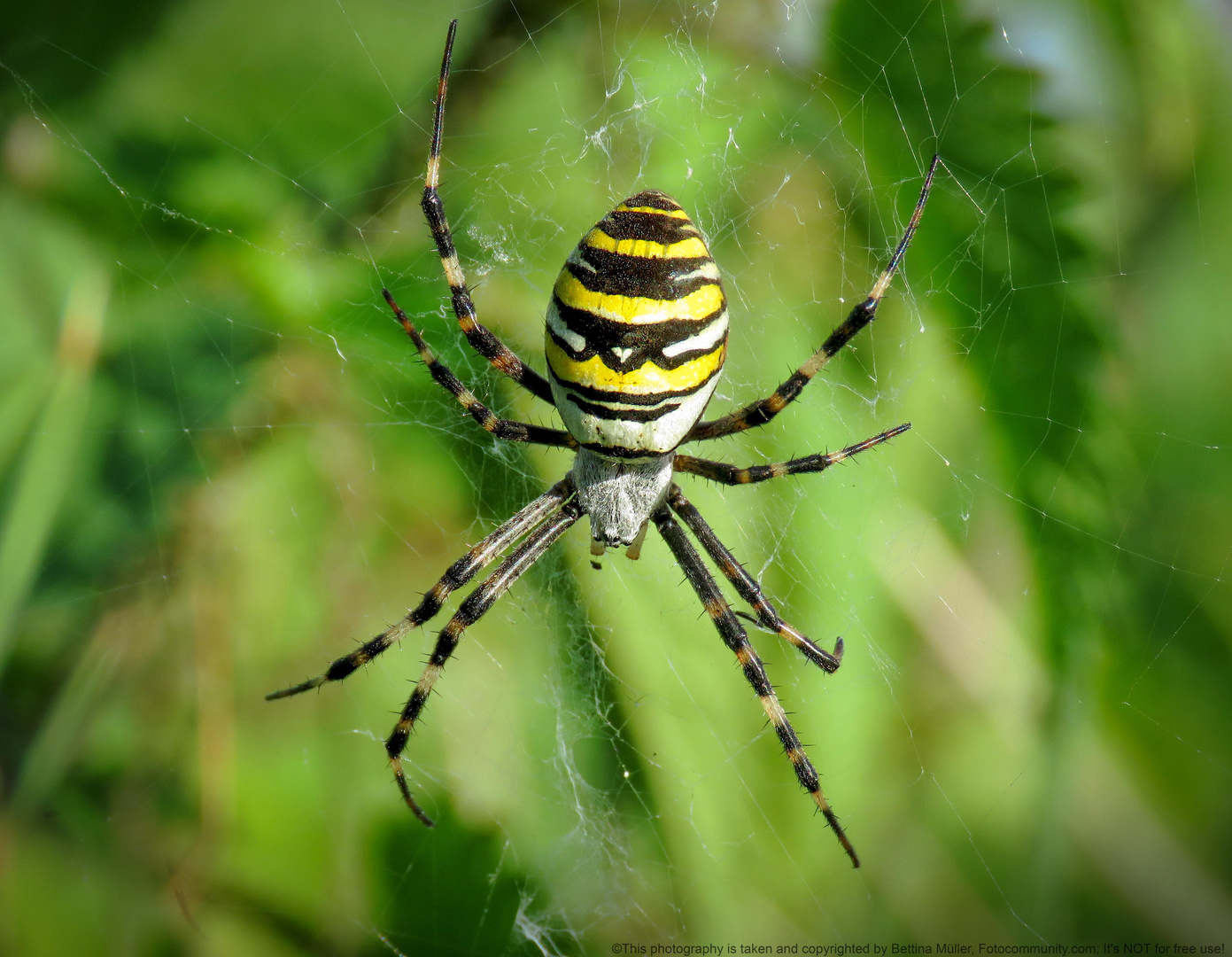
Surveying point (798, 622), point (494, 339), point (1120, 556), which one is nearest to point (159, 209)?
point (494, 339)

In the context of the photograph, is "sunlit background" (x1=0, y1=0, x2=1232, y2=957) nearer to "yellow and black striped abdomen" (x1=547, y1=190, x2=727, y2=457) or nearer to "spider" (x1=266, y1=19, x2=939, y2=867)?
"spider" (x1=266, y1=19, x2=939, y2=867)

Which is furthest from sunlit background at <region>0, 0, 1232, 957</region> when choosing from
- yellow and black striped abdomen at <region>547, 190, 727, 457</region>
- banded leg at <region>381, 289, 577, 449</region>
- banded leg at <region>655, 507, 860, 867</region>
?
yellow and black striped abdomen at <region>547, 190, 727, 457</region>

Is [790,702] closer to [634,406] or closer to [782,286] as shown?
[634,406]

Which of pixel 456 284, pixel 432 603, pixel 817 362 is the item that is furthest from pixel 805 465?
pixel 432 603

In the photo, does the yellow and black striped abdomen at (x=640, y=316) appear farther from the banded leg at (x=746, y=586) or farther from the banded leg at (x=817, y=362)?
the banded leg at (x=746, y=586)

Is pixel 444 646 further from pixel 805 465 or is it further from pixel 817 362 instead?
pixel 817 362

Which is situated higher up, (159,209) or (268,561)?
(159,209)

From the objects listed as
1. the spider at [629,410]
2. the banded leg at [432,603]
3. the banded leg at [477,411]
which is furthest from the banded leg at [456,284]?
the banded leg at [432,603]
